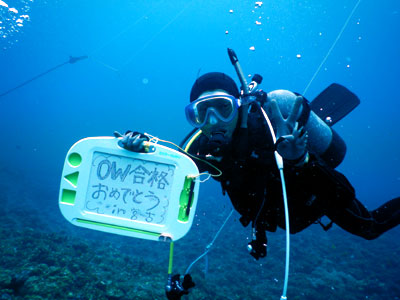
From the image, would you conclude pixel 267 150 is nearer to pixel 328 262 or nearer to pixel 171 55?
pixel 328 262

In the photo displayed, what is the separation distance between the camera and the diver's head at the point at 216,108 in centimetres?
276

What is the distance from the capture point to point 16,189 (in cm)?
1862

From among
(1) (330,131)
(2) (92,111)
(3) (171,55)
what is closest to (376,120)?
(3) (171,55)

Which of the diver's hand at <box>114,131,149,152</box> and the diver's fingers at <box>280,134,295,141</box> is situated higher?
the diver's fingers at <box>280,134,295,141</box>

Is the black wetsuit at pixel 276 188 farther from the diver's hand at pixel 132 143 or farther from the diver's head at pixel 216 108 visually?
the diver's hand at pixel 132 143

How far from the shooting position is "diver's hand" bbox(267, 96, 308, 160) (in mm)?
1909

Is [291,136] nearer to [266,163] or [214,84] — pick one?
[266,163]

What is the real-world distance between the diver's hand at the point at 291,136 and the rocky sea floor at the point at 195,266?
614 cm

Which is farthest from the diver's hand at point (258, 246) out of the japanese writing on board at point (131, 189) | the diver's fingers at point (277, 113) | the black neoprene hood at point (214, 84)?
the black neoprene hood at point (214, 84)

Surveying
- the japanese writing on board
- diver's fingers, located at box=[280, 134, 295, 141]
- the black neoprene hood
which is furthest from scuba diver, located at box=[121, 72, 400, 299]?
the japanese writing on board

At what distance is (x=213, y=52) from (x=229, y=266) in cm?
12332

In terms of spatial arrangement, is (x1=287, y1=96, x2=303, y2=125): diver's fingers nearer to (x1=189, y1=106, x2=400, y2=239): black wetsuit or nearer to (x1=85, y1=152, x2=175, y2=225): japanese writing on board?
(x1=189, y1=106, x2=400, y2=239): black wetsuit

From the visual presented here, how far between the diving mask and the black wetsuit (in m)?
0.26

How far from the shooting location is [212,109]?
2.80 meters
